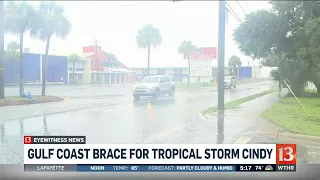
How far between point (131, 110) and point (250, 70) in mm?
1486

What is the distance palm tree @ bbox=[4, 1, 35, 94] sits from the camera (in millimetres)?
3188

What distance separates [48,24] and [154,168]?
6.22 ft

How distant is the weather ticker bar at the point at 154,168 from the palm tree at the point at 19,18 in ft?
2.83

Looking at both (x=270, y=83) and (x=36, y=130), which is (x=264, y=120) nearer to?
(x=270, y=83)

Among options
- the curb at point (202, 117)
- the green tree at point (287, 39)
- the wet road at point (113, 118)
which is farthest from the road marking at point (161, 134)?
the green tree at point (287, 39)

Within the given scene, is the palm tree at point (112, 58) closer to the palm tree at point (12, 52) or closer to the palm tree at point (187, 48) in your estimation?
the palm tree at point (187, 48)

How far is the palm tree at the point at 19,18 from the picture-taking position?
10.5 ft

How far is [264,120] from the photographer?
12.7 ft

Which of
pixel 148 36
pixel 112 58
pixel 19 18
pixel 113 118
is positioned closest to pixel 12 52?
pixel 19 18

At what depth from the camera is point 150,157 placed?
307 centimetres

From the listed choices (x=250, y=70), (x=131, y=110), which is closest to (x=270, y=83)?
(x=250, y=70)

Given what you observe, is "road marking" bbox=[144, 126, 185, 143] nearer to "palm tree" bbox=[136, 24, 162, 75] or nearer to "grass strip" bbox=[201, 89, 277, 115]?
"grass strip" bbox=[201, 89, 277, 115]

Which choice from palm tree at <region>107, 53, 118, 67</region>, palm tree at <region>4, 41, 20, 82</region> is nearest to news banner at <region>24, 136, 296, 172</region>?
palm tree at <region>4, 41, 20, 82</region>

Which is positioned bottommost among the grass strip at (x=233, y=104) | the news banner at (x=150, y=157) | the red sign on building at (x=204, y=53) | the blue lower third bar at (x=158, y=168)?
the blue lower third bar at (x=158, y=168)
